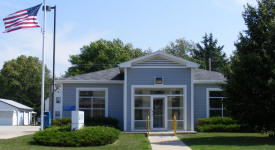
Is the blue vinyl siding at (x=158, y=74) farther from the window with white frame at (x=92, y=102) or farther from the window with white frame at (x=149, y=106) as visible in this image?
the window with white frame at (x=92, y=102)

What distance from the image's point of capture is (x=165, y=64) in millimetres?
21188

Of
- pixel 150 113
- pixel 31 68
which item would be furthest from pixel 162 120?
pixel 31 68

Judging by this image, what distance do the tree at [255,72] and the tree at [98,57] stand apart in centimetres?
3637

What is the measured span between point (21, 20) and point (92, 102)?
7.45 meters

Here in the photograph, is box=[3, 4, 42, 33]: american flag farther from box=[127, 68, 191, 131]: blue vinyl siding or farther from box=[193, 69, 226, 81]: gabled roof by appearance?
box=[193, 69, 226, 81]: gabled roof

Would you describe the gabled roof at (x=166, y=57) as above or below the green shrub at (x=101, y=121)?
above

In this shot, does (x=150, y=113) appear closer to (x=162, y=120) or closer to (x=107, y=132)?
(x=162, y=120)

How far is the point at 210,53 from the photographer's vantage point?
56562mm

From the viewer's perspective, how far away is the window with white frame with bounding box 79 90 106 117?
902 inches

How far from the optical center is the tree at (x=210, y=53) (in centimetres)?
5644

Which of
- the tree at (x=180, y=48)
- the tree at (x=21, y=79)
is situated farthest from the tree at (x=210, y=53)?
the tree at (x=21, y=79)

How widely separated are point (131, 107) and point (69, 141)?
745cm

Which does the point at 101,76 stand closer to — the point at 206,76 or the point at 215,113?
the point at 206,76

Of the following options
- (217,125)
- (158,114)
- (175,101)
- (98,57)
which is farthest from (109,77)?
(98,57)
